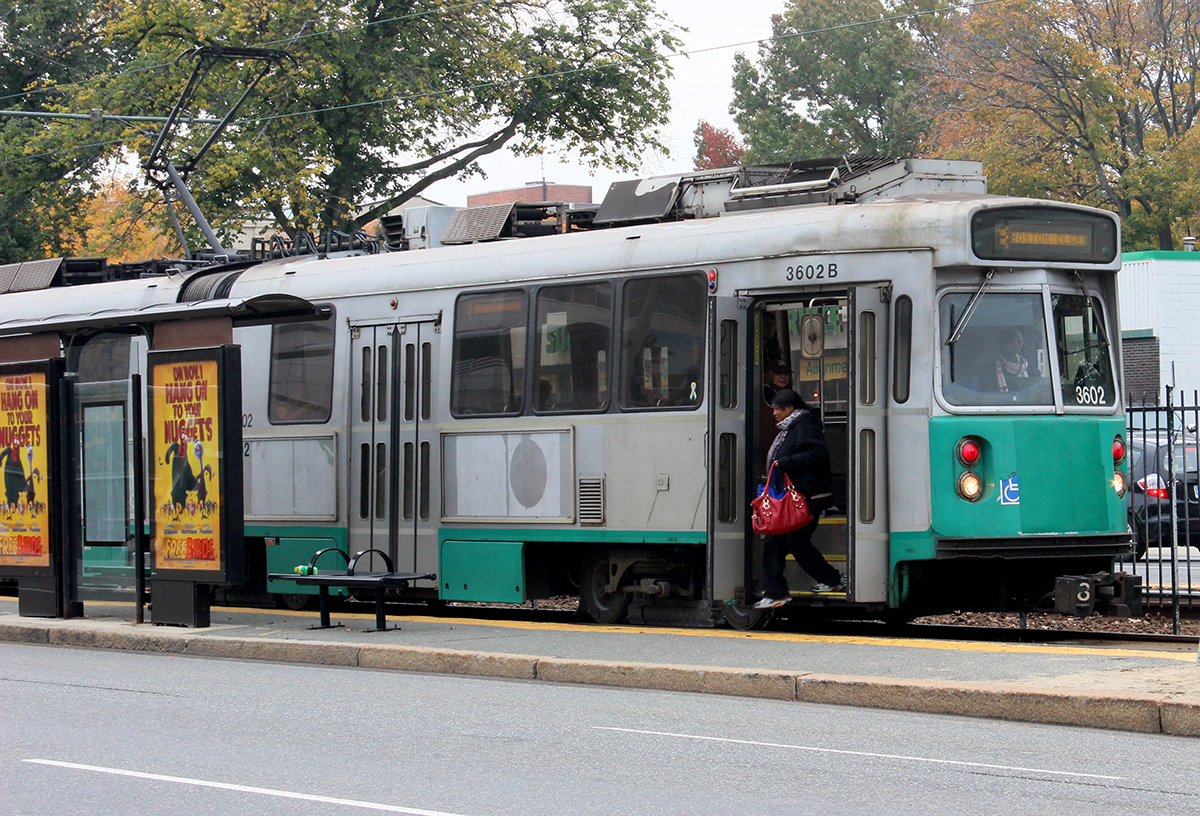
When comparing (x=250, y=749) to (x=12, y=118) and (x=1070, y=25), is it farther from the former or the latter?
(x=1070, y=25)

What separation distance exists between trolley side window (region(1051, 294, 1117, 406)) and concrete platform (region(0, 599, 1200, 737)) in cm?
193

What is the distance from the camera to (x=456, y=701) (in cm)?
1022

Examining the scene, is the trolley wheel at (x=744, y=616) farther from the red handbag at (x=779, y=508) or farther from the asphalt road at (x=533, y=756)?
the asphalt road at (x=533, y=756)

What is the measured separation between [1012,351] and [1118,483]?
4.66 feet

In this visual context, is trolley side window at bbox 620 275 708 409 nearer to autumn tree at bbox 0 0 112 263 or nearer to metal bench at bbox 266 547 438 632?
metal bench at bbox 266 547 438 632

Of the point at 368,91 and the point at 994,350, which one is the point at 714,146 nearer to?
the point at 368,91

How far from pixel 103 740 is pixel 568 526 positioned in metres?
5.57

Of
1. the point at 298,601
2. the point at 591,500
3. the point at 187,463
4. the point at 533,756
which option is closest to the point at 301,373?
the point at 187,463

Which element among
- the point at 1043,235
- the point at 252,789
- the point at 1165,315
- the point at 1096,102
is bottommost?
the point at 252,789

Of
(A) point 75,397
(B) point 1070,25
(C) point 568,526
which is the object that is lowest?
(C) point 568,526

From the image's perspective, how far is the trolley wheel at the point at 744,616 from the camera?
1289cm

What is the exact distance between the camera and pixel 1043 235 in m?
12.5

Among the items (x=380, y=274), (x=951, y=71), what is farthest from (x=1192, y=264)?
(x=380, y=274)

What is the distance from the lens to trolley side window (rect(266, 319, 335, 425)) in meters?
15.7
